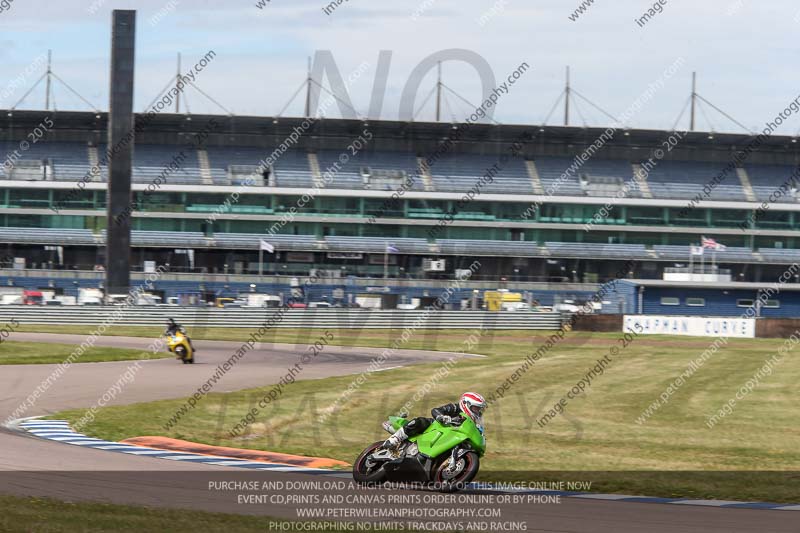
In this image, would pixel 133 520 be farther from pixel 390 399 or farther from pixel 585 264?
pixel 585 264

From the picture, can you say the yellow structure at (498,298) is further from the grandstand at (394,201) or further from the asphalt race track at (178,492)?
the asphalt race track at (178,492)

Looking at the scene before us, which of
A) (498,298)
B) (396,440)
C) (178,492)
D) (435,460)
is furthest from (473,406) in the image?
(498,298)

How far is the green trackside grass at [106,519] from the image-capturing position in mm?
9555

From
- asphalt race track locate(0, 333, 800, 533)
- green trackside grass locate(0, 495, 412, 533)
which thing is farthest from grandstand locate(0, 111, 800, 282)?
green trackside grass locate(0, 495, 412, 533)

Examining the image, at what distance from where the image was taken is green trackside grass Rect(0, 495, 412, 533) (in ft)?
31.3

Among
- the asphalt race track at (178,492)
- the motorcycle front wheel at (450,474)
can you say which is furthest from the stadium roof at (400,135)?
the motorcycle front wheel at (450,474)

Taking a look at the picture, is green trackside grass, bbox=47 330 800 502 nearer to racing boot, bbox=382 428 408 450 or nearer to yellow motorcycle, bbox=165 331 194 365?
racing boot, bbox=382 428 408 450

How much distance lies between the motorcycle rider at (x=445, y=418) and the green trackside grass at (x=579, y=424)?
165 centimetres

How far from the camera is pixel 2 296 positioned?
54.9m

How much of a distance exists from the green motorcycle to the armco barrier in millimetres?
35812

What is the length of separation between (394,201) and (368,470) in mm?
60790

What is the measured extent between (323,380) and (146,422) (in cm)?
869

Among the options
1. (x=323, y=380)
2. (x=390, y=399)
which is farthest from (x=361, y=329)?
(x=390, y=399)

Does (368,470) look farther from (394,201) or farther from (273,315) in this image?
(394,201)
